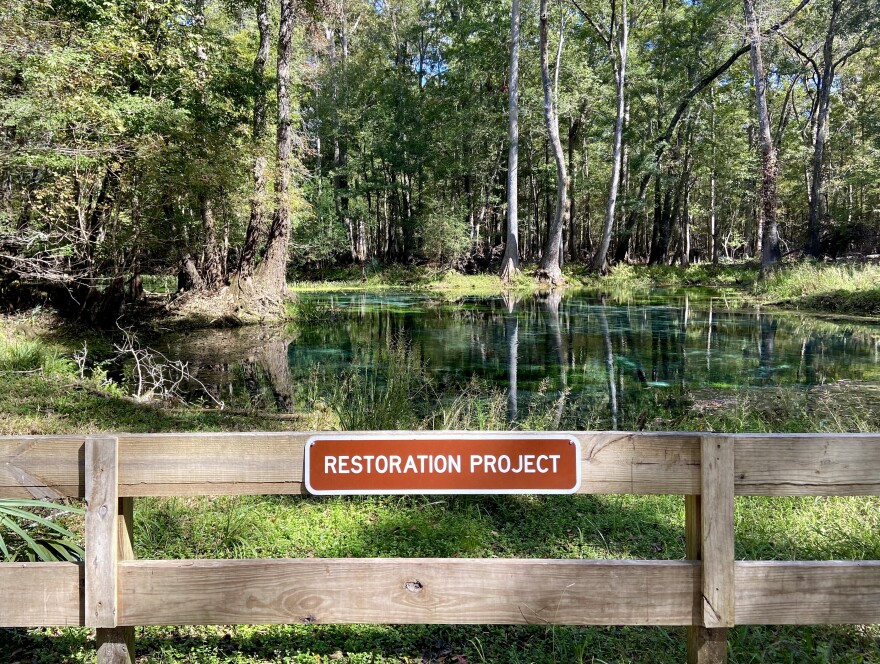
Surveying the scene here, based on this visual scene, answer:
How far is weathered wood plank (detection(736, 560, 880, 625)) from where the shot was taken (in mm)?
2303

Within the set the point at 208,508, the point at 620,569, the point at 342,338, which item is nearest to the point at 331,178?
the point at 342,338

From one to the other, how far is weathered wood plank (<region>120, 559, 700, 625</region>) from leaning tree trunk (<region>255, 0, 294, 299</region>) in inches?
610

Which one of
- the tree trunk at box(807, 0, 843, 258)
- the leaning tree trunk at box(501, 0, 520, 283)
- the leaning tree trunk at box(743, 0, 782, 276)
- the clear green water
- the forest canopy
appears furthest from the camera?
the leaning tree trunk at box(501, 0, 520, 283)

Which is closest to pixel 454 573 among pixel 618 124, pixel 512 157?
pixel 512 157

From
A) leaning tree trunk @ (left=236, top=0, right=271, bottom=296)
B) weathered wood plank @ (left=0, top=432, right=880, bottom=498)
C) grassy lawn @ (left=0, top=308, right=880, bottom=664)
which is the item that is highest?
leaning tree trunk @ (left=236, top=0, right=271, bottom=296)

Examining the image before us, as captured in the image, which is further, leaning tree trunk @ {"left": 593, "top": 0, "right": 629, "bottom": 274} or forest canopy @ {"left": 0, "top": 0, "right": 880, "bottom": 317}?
leaning tree trunk @ {"left": 593, "top": 0, "right": 629, "bottom": 274}

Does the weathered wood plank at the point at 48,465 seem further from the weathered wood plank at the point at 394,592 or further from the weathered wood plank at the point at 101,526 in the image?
the weathered wood plank at the point at 394,592

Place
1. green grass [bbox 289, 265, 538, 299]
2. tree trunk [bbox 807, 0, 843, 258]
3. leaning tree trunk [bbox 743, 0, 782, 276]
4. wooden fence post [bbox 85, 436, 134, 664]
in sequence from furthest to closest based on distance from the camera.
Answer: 1. green grass [bbox 289, 265, 538, 299]
2. tree trunk [bbox 807, 0, 843, 258]
3. leaning tree trunk [bbox 743, 0, 782, 276]
4. wooden fence post [bbox 85, 436, 134, 664]

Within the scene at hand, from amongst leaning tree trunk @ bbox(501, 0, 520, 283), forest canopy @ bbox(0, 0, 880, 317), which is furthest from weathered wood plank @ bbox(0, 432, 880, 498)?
leaning tree trunk @ bbox(501, 0, 520, 283)

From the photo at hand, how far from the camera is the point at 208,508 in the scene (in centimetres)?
465

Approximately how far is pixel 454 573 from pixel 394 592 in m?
0.24

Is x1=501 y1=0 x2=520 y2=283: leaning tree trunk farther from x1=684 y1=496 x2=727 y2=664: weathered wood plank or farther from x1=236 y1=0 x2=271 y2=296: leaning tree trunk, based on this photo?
x1=684 y1=496 x2=727 y2=664: weathered wood plank

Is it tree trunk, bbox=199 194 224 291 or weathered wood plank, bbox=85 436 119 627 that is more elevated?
tree trunk, bbox=199 194 224 291

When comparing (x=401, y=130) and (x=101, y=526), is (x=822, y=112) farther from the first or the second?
(x=101, y=526)
